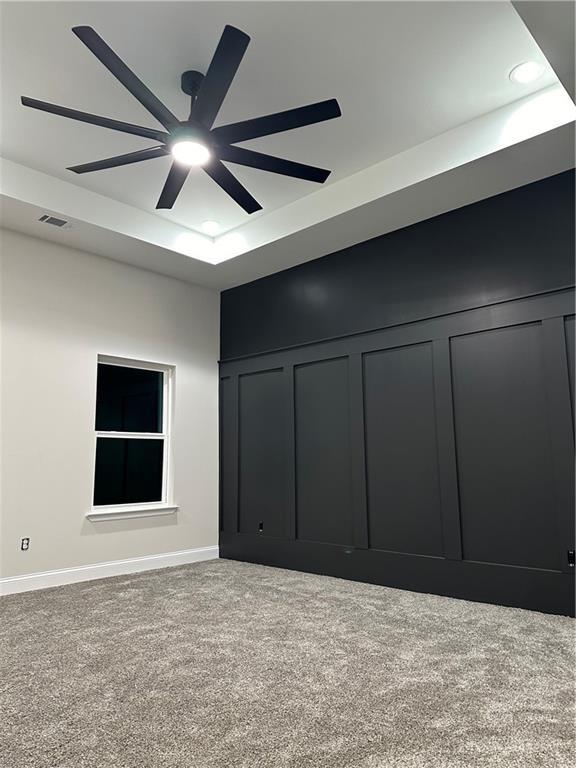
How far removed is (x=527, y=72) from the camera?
310cm

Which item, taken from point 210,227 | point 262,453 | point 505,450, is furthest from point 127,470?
point 505,450

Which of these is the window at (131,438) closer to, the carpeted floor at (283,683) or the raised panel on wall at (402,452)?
the carpeted floor at (283,683)

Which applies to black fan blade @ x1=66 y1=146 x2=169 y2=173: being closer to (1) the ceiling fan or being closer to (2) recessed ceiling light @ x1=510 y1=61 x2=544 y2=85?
(1) the ceiling fan

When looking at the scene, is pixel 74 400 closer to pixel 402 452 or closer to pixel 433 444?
pixel 402 452

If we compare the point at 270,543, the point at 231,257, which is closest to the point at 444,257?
the point at 231,257

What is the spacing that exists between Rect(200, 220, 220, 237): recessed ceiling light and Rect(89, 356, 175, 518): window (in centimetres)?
151

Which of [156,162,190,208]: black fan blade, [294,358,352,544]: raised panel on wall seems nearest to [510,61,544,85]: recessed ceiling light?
[156,162,190,208]: black fan blade

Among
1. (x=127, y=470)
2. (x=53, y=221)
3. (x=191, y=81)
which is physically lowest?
(x=127, y=470)

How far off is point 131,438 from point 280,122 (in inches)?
141

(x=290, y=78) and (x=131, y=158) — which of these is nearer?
→ (x=131, y=158)

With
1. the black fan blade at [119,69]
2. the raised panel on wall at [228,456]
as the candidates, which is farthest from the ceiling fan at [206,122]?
the raised panel on wall at [228,456]

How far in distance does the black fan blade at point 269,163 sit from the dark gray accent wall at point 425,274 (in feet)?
5.32

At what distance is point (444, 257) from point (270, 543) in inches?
125

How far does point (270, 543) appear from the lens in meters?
5.10
